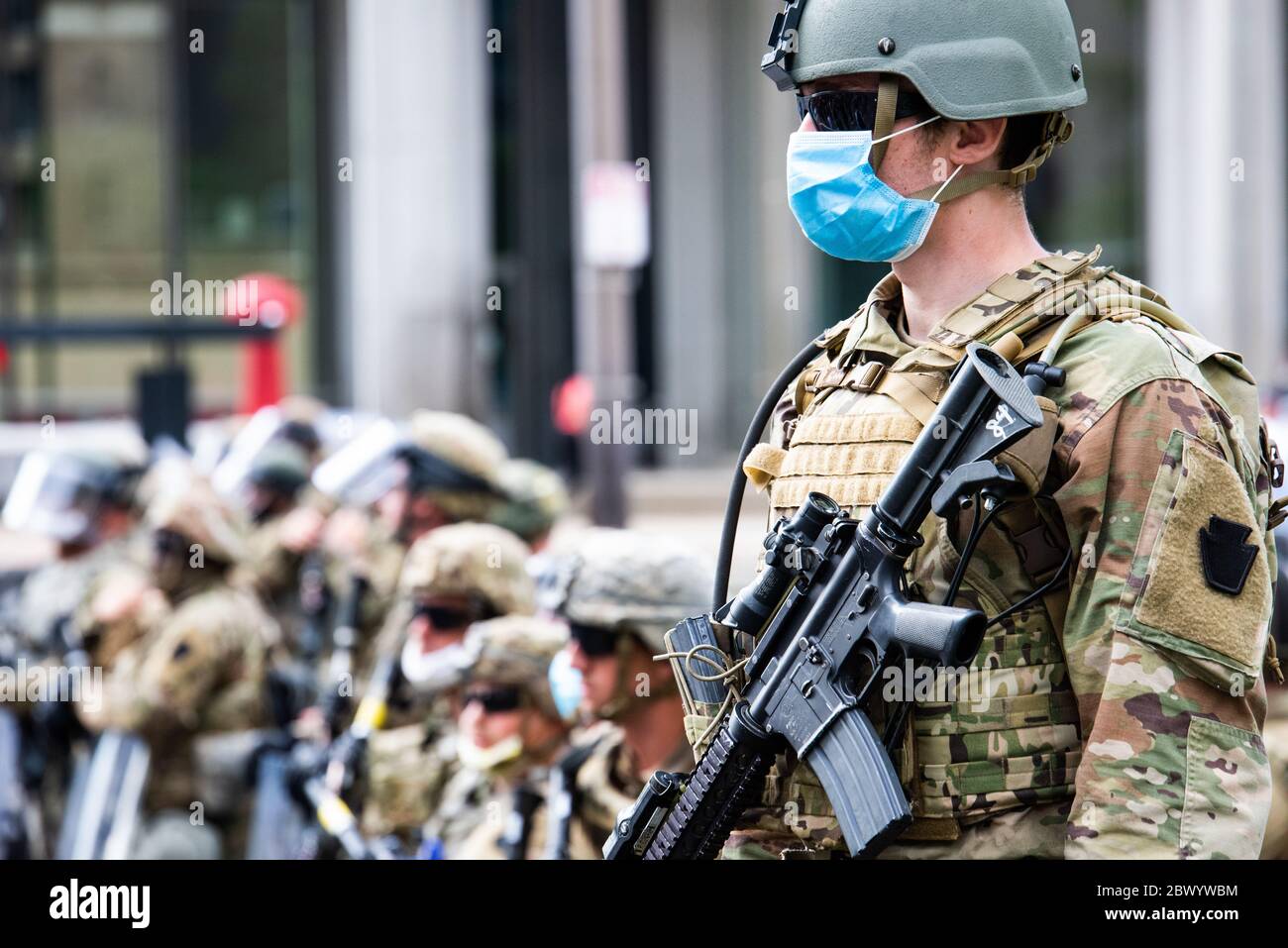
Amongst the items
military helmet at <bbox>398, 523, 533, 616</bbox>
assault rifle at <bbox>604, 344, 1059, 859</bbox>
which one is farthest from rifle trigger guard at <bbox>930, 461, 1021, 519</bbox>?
military helmet at <bbox>398, 523, 533, 616</bbox>

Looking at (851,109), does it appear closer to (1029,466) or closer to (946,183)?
(946,183)

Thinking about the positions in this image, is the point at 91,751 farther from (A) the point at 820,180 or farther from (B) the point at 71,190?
(B) the point at 71,190

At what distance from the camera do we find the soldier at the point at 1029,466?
189cm

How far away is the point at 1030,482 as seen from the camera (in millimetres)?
1930

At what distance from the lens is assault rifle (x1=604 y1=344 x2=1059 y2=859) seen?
1.91 metres

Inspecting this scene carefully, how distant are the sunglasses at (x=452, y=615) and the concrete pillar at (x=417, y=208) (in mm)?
6470

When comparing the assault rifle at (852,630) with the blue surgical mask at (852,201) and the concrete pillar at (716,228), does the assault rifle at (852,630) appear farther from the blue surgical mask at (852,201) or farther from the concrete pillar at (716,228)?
the concrete pillar at (716,228)

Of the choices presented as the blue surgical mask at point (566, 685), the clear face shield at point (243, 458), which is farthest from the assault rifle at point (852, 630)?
the clear face shield at point (243, 458)

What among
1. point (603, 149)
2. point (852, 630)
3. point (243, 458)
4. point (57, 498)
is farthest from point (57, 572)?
point (852, 630)

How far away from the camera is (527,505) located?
6.26 metres

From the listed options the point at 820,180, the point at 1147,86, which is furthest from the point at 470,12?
the point at 820,180
